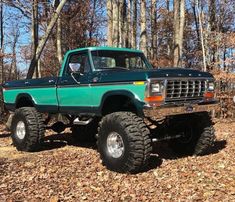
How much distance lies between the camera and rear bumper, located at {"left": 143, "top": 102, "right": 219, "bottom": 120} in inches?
291

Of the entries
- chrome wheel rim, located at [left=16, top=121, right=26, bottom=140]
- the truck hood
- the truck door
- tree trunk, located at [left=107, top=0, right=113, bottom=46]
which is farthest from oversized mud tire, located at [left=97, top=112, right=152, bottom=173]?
tree trunk, located at [left=107, top=0, right=113, bottom=46]

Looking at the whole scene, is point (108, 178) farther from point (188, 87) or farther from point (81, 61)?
point (81, 61)

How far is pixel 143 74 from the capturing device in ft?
24.3

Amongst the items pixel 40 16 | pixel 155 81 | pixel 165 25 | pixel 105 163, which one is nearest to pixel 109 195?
pixel 105 163

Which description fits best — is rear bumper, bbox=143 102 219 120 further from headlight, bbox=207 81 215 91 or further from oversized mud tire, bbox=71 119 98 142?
oversized mud tire, bbox=71 119 98 142

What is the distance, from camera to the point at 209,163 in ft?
27.2

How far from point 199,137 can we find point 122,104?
1.88 m

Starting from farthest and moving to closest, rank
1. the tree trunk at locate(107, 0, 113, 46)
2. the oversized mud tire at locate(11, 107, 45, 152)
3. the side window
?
the tree trunk at locate(107, 0, 113, 46) < the oversized mud tire at locate(11, 107, 45, 152) < the side window

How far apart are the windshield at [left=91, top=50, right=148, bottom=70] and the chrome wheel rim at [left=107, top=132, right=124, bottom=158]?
164 centimetres

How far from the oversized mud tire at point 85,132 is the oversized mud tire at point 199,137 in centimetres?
288

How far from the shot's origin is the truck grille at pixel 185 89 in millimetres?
7731

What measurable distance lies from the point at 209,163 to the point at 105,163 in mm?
2072

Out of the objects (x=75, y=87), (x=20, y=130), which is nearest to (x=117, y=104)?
(x=75, y=87)

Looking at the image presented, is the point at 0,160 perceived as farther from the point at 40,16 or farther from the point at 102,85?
the point at 40,16
